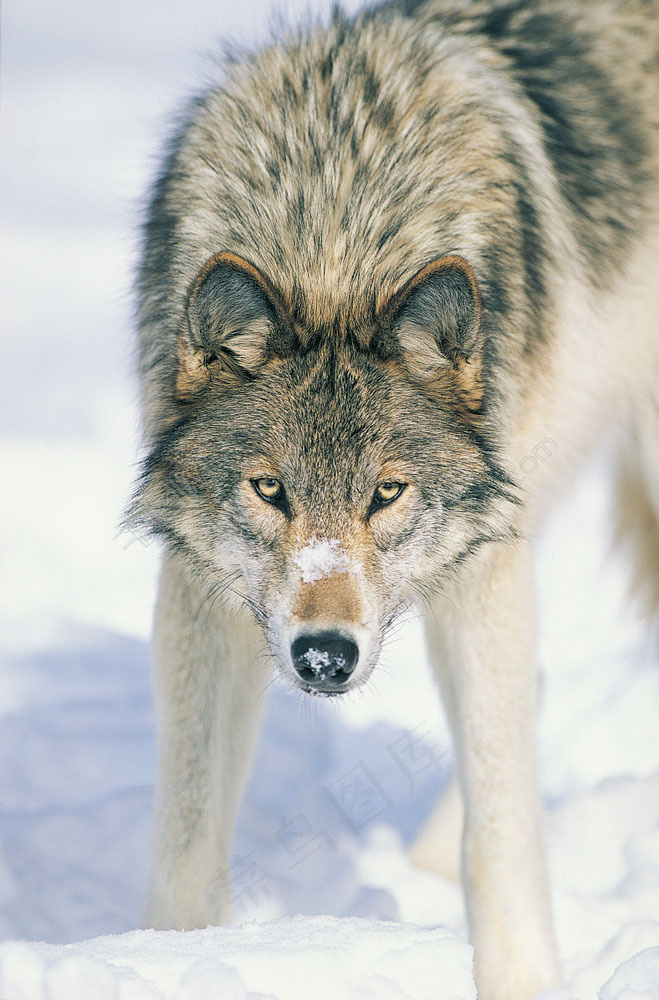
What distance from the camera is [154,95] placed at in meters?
8.97

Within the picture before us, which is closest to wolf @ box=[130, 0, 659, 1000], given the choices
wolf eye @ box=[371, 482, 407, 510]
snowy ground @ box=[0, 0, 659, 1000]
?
wolf eye @ box=[371, 482, 407, 510]

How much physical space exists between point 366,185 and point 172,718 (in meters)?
1.46

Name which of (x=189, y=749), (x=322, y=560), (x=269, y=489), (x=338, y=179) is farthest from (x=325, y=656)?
(x=338, y=179)

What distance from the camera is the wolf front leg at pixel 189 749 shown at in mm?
2971

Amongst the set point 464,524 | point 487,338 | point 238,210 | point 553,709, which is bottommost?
point 553,709

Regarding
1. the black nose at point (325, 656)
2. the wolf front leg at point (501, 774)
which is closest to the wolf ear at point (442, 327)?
the wolf front leg at point (501, 774)

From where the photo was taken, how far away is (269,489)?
2.48 metres

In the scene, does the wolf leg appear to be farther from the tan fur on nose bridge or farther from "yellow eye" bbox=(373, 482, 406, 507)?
the tan fur on nose bridge

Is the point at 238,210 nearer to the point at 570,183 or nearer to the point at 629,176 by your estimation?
the point at 570,183

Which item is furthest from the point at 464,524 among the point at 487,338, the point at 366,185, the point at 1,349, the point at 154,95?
the point at 154,95

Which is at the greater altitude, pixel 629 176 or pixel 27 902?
pixel 629 176

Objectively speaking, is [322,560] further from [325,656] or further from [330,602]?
[325,656]

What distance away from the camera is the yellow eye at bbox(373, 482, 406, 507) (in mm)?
2484

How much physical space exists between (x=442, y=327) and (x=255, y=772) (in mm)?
2360
